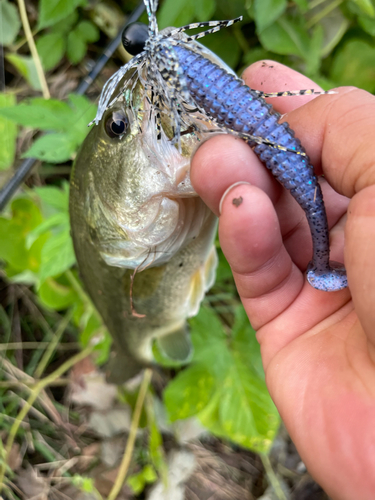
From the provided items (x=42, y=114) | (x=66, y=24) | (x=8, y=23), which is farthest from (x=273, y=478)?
(x=8, y=23)

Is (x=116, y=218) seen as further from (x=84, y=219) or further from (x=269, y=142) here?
(x=269, y=142)

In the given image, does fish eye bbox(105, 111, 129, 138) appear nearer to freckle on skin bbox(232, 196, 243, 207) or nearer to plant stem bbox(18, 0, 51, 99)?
freckle on skin bbox(232, 196, 243, 207)

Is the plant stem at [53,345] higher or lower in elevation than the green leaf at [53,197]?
lower

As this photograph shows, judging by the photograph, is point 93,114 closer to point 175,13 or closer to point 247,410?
point 175,13

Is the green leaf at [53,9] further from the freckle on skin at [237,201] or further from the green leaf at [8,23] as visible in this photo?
the freckle on skin at [237,201]

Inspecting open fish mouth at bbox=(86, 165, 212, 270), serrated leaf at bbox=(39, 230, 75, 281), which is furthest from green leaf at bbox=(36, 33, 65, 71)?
open fish mouth at bbox=(86, 165, 212, 270)

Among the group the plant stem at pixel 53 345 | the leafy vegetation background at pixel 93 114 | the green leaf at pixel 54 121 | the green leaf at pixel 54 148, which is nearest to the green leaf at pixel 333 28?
the leafy vegetation background at pixel 93 114

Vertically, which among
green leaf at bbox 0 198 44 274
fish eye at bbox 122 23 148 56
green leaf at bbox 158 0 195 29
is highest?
green leaf at bbox 158 0 195 29
